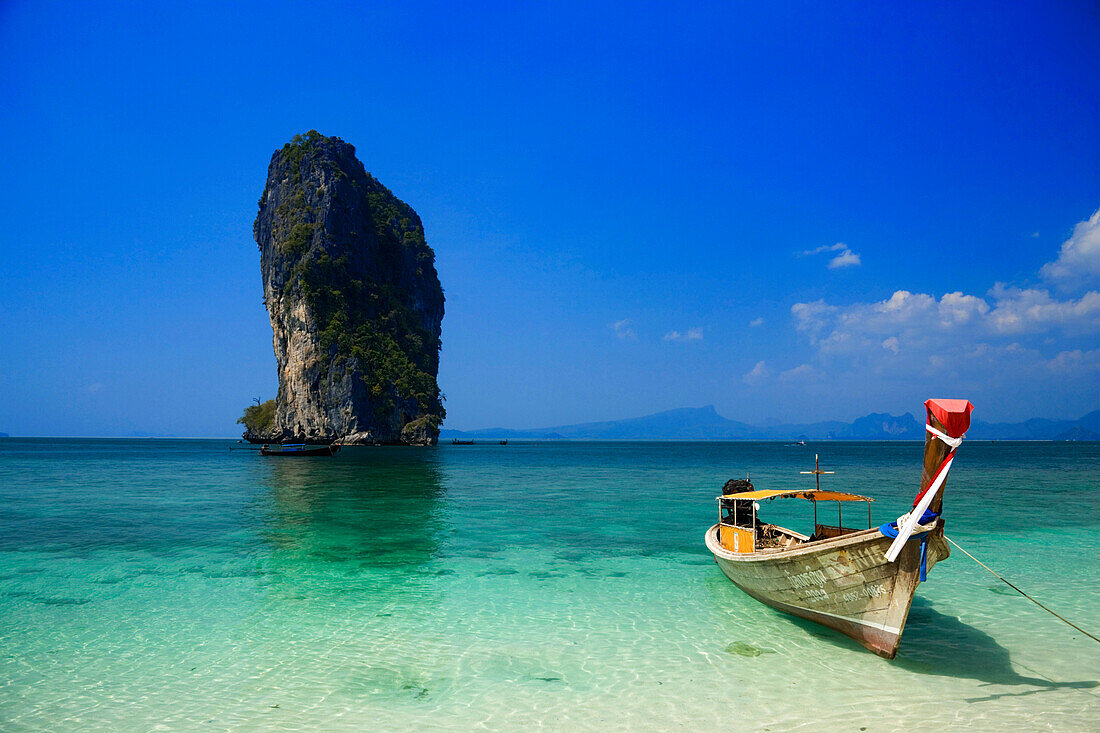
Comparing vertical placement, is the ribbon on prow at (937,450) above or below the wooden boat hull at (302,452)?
above

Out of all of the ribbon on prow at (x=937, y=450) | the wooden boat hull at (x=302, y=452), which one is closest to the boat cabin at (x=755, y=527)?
the ribbon on prow at (x=937, y=450)

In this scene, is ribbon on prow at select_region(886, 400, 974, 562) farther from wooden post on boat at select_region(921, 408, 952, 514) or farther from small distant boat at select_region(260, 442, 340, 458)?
small distant boat at select_region(260, 442, 340, 458)

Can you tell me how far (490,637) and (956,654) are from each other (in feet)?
25.2

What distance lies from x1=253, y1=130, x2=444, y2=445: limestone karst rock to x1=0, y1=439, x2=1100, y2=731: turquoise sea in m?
86.8

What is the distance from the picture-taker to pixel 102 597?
44.0 ft

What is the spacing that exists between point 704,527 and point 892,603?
588 inches

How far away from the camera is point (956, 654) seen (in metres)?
9.74

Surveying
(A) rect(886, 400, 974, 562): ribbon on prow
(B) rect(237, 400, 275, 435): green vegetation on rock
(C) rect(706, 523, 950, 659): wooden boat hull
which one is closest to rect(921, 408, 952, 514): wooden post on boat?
(A) rect(886, 400, 974, 562): ribbon on prow

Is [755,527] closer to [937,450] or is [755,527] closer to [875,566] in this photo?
[875,566]

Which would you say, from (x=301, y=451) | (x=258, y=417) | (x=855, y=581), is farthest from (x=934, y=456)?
(x=258, y=417)

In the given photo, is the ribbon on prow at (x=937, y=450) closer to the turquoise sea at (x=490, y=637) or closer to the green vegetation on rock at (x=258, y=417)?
the turquoise sea at (x=490, y=637)

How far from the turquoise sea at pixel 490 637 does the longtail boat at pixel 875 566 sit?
1.74ft

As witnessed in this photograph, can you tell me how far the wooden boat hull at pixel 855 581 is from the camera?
857 centimetres

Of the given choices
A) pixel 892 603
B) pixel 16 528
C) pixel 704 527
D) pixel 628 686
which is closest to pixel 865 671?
pixel 892 603
